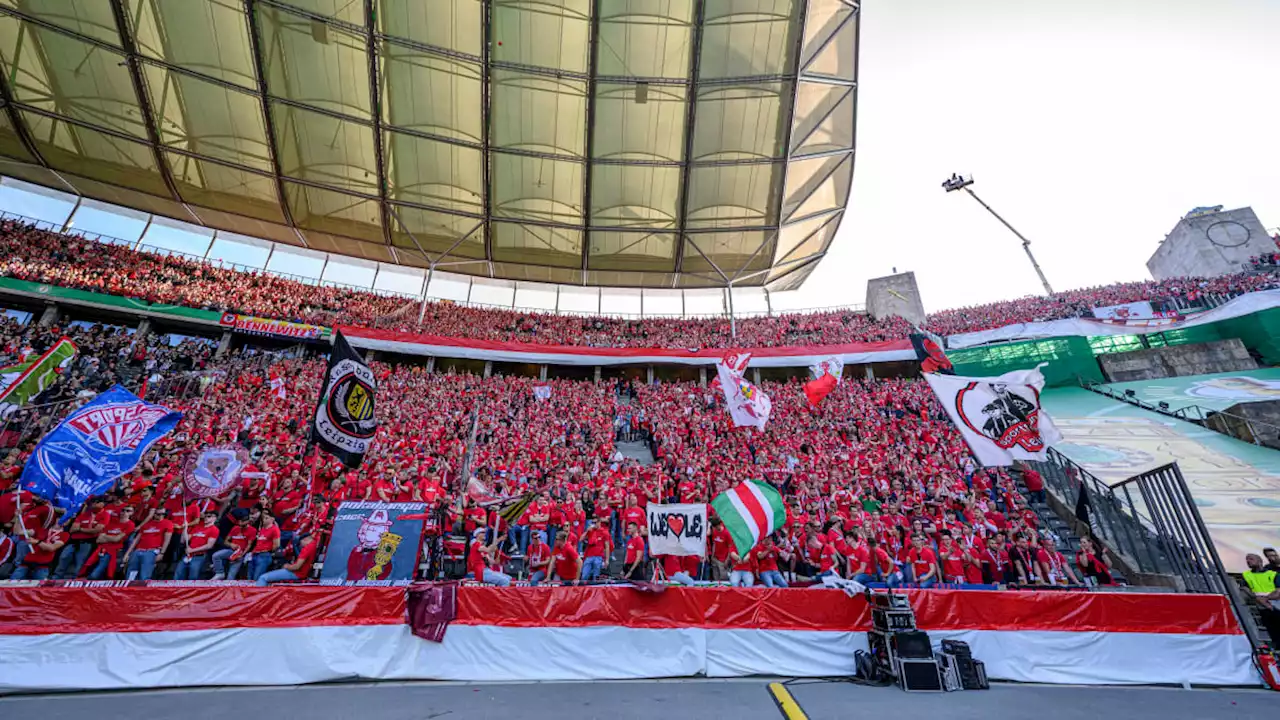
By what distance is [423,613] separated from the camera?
622 cm

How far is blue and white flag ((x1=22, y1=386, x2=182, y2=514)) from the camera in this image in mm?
6750

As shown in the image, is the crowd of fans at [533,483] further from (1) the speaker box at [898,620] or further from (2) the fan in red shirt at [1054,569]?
(1) the speaker box at [898,620]

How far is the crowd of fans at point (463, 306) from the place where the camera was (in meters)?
23.8

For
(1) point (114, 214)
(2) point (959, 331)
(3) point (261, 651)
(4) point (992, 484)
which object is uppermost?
(1) point (114, 214)

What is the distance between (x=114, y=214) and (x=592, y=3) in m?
30.4

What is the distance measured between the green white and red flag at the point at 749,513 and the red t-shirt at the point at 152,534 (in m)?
9.12

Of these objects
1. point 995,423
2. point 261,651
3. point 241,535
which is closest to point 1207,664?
point 995,423

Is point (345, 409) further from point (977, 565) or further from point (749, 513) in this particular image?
point (977, 565)

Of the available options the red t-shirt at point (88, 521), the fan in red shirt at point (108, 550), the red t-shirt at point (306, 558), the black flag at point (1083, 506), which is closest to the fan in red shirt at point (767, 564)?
the red t-shirt at point (306, 558)

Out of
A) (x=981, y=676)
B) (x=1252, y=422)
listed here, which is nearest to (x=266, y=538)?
(x=981, y=676)

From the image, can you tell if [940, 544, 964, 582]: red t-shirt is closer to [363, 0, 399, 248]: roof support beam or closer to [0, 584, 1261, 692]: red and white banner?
[0, 584, 1261, 692]: red and white banner

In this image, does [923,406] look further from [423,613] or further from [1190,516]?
[423,613]

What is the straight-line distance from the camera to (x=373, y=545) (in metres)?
7.50

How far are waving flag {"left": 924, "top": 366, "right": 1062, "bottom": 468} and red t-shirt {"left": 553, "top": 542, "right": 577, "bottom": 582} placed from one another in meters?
7.92
